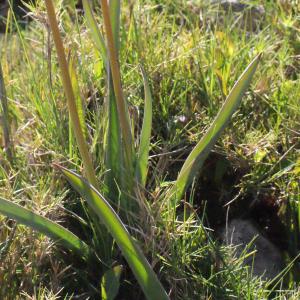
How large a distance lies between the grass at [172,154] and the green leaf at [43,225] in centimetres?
5

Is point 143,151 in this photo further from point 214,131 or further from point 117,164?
point 214,131

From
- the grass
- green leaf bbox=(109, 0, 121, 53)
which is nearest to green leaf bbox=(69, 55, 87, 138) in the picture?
the grass

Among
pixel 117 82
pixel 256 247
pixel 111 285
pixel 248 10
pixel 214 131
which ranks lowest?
pixel 256 247

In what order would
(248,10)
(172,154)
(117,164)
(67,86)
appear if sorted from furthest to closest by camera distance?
(248,10)
(172,154)
(117,164)
(67,86)

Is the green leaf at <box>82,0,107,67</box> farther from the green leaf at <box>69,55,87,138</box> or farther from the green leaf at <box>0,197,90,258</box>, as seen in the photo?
the green leaf at <box>0,197,90,258</box>

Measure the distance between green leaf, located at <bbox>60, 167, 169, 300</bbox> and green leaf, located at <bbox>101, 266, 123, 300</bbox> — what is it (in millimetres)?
82

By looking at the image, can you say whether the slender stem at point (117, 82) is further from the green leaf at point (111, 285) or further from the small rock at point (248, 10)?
the small rock at point (248, 10)

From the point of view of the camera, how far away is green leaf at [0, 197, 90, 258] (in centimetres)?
125

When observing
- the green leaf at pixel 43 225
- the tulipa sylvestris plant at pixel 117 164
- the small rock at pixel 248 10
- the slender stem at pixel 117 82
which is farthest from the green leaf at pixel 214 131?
the small rock at pixel 248 10

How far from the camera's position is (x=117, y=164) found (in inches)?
57.0

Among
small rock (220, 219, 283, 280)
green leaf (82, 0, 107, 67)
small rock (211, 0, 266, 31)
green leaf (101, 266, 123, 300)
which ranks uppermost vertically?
green leaf (82, 0, 107, 67)

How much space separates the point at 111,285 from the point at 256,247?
0.44m

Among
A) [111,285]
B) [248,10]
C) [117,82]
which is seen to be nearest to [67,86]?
[117,82]

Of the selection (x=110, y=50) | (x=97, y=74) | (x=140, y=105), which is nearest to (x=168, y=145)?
(x=140, y=105)
